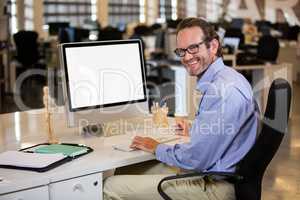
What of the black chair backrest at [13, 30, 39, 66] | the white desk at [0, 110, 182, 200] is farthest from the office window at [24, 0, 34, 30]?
the white desk at [0, 110, 182, 200]

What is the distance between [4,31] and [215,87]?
6388 mm

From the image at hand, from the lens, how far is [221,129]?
215 cm

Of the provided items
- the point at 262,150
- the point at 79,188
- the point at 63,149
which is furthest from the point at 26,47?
the point at 262,150

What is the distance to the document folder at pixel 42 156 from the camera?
212 cm

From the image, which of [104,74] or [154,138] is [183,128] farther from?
[104,74]

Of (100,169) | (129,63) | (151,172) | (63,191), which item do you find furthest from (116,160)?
(129,63)

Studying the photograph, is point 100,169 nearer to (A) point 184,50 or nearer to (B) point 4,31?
(A) point 184,50

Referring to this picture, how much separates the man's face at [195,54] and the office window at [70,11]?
31.4 feet

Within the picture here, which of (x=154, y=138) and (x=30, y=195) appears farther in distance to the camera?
(x=154, y=138)

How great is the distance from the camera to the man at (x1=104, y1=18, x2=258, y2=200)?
2172 mm

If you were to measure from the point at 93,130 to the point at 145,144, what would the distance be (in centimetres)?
50

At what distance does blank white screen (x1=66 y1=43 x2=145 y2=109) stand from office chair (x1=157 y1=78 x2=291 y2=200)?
724 mm

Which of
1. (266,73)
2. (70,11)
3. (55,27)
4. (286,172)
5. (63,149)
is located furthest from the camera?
(70,11)

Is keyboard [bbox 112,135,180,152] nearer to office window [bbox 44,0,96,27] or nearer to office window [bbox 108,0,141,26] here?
office window [bbox 44,0,96,27]
